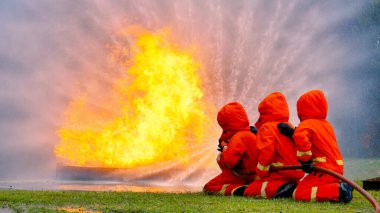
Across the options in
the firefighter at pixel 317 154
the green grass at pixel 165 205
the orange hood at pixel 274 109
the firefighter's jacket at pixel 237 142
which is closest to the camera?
the green grass at pixel 165 205

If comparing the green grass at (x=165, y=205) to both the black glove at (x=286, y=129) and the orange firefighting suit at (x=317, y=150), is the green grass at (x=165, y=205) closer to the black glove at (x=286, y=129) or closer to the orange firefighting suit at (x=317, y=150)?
the orange firefighting suit at (x=317, y=150)

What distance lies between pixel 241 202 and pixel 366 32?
4135 cm

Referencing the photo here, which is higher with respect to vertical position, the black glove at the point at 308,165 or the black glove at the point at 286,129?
the black glove at the point at 286,129

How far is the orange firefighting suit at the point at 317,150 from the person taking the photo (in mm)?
10805

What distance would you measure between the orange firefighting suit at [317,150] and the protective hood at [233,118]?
2.20m

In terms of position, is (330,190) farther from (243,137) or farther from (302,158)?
(243,137)

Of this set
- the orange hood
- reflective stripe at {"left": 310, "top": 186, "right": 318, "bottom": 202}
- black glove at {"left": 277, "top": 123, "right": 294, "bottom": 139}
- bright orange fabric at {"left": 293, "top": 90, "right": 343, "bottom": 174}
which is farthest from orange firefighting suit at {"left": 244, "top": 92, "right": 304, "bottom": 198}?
reflective stripe at {"left": 310, "top": 186, "right": 318, "bottom": 202}

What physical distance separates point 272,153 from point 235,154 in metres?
1.46

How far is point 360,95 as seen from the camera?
46.7 metres

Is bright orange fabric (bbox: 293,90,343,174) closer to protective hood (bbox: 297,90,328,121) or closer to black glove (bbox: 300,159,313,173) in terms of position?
protective hood (bbox: 297,90,328,121)

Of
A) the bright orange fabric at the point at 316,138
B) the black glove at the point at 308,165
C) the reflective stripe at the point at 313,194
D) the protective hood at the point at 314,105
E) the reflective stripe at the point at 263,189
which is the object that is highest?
the protective hood at the point at 314,105

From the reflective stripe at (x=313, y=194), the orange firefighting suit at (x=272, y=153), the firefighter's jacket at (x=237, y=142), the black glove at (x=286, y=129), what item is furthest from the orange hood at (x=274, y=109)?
the reflective stripe at (x=313, y=194)

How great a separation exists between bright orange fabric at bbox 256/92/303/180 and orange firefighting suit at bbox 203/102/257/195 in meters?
0.70

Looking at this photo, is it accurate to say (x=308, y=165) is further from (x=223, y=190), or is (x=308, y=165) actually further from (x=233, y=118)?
(x=223, y=190)
